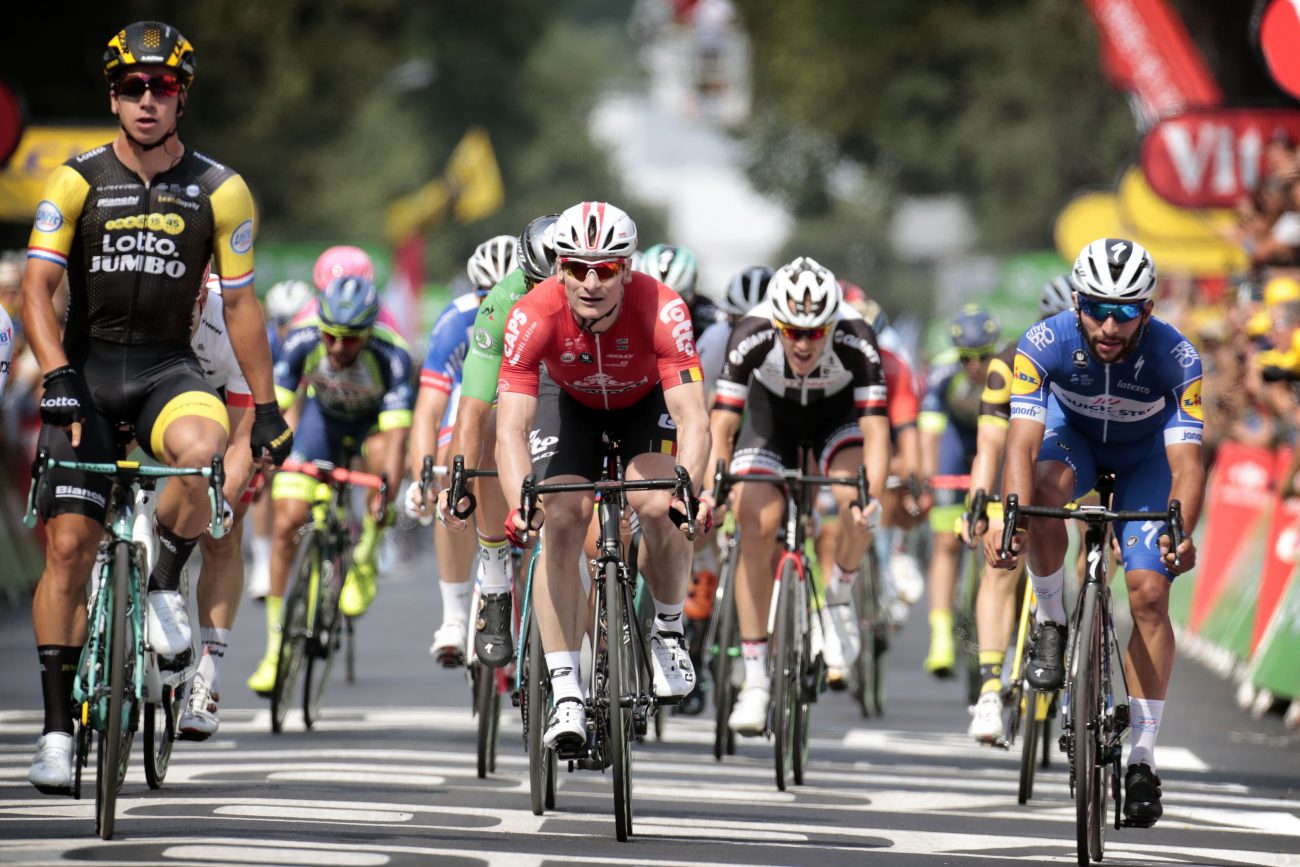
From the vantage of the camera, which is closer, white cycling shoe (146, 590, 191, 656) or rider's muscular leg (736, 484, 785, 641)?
white cycling shoe (146, 590, 191, 656)

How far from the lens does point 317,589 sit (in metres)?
13.2

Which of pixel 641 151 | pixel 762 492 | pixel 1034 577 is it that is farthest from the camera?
pixel 641 151

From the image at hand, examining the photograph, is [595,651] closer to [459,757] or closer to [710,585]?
[459,757]

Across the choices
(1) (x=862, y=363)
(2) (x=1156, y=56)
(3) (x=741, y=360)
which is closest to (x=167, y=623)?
(3) (x=741, y=360)

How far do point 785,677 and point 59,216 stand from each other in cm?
399

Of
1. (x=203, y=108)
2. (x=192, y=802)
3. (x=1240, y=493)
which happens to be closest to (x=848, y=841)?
(x=192, y=802)

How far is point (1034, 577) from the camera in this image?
9852 mm

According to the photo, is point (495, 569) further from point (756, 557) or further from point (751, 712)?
point (756, 557)

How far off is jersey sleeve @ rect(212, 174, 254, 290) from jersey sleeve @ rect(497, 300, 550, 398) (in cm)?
95

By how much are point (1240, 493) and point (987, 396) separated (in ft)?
23.7

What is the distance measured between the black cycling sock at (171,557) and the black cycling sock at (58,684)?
1.68 ft

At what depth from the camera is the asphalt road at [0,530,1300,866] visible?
27.9 ft

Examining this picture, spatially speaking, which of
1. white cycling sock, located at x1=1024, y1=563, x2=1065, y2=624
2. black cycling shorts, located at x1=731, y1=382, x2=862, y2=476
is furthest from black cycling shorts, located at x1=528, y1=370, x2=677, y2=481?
black cycling shorts, located at x1=731, y1=382, x2=862, y2=476

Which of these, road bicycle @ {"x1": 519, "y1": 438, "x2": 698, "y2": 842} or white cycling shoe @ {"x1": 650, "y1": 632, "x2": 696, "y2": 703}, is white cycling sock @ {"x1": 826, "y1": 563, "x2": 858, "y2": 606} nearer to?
white cycling shoe @ {"x1": 650, "y1": 632, "x2": 696, "y2": 703}
